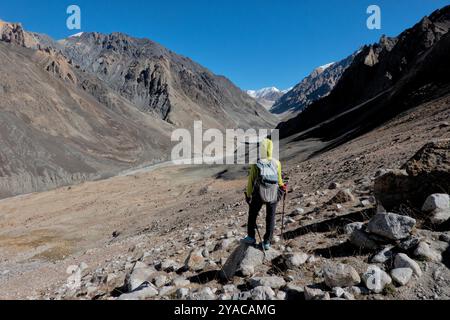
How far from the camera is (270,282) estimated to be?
538 cm

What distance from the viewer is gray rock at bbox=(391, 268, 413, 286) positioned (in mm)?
4508

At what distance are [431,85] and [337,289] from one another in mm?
42103

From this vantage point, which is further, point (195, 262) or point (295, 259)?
point (195, 262)

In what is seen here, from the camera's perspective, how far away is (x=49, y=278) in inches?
462

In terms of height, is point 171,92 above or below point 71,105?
above

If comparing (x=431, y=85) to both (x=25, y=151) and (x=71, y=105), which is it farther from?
(x=71, y=105)

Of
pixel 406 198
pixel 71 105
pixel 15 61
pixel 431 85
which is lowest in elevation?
pixel 406 198

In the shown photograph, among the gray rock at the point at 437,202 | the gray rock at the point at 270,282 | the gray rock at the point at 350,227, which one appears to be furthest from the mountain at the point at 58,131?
the gray rock at the point at 437,202

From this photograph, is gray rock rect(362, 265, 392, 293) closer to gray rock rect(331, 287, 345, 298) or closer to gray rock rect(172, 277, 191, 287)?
gray rock rect(331, 287, 345, 298)

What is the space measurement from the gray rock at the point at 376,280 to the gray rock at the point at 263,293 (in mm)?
1351

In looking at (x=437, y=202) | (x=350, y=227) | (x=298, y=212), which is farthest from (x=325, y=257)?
(x=298, y=212)

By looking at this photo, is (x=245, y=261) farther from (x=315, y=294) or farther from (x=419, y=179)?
(x=419, y=179)

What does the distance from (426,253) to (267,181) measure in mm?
2882
